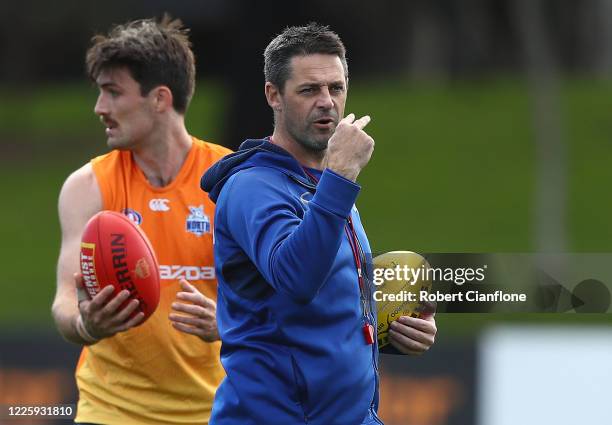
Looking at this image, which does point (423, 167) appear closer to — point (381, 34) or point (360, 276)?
point (381, 34)

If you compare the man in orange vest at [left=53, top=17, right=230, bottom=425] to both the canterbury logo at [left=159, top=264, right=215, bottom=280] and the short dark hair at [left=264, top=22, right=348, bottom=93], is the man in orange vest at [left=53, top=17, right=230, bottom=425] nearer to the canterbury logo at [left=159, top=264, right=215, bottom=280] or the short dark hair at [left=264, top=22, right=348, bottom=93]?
the canterbury logo at [left=159, top=264, right=215, bottom=280]

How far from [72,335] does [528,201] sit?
18.3 meters

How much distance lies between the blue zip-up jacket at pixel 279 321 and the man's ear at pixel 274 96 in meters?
0.13

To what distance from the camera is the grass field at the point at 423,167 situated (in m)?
21.0

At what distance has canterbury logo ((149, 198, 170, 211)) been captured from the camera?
5.52m

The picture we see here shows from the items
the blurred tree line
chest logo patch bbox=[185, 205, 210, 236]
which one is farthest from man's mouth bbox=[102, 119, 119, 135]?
the blurred tree line

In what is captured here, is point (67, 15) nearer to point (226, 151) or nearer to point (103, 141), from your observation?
point (103, 141)

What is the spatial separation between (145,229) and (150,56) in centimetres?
70

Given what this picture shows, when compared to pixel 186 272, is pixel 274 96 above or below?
above

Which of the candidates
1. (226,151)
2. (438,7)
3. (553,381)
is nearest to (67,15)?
(438,7)

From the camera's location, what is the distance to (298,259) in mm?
3912

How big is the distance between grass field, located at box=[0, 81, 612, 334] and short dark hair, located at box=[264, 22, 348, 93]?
1295 cm

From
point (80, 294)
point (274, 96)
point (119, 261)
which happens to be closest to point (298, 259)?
point (274, 96)

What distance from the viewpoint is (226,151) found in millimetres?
5727
